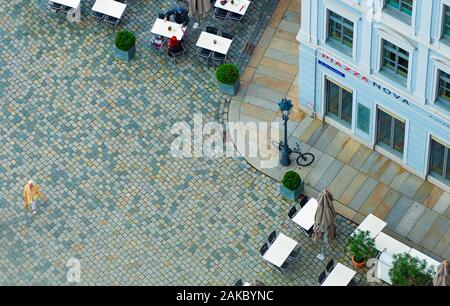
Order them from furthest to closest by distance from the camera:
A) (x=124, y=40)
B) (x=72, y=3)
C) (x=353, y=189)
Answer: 1. (x=72, y=3)
2. (x=124, y=40)
3. (x=353, y=189)

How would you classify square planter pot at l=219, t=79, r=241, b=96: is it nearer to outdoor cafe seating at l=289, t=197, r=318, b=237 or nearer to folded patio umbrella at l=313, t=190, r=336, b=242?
outdoor cafe seating at l=289, t=197, r=318, b=237

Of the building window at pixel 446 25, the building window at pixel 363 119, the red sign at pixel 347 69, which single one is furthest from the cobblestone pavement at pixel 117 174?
the building window at pixel 446 25

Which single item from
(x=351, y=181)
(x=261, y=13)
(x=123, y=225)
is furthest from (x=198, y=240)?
(x=261, y=13)

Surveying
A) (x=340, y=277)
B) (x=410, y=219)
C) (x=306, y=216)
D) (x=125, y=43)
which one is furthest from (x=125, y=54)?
(x=340, y=277)

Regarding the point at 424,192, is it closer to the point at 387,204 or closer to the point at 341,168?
the point at 387,204

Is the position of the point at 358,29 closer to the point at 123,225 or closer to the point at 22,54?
the point at 123,225
